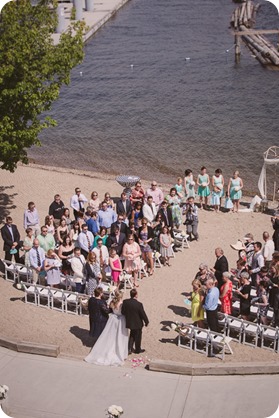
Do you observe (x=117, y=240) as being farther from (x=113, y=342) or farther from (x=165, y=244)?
(x=113, y=342)

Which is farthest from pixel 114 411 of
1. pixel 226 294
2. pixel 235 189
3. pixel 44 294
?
pixel 235 189

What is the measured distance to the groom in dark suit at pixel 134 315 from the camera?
1334 cm

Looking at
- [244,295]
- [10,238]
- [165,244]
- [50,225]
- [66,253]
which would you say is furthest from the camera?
[50,225]

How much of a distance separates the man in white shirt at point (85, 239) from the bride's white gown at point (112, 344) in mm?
3303

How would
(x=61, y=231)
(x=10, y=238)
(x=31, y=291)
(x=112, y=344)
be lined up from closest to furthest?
(x=112, y=344), (x=31, y=291), (x=10, y=238), (x=61, y=231)

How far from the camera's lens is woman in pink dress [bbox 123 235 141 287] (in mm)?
16156

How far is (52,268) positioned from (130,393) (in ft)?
13.3

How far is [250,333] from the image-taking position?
45.6ft

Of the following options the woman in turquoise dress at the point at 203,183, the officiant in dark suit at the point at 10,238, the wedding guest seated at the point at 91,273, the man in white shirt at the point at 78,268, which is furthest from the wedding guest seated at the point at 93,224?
the woman in turquoise dress at the point at 203,183

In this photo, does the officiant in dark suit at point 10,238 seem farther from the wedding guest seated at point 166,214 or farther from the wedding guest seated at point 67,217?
the wedding guest seated at point 166,214

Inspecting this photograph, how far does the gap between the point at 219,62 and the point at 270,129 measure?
14925 millimetres

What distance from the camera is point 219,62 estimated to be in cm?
4634

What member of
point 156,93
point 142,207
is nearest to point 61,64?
point 142,207

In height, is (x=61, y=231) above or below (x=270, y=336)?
above
